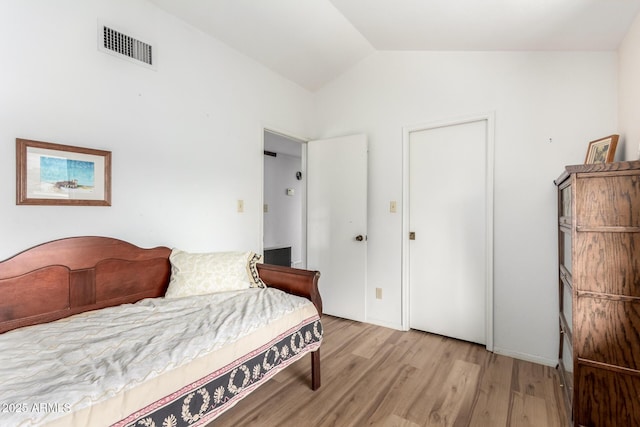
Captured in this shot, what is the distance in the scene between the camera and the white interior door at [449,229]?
8.05 ft

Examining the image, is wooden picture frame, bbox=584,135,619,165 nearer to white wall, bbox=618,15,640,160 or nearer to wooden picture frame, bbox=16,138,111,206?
white wall, bbox=618,15,640,160

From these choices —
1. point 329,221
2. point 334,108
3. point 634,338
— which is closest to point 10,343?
point 329,221

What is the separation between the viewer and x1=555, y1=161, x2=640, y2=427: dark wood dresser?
1296mm

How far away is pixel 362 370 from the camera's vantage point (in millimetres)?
2092

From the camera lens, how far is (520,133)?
2.23 m

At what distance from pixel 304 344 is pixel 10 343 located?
4.37 ft

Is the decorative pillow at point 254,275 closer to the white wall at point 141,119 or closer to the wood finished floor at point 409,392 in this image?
the white wall at point 141,119

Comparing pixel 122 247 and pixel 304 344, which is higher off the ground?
pixel 122 247

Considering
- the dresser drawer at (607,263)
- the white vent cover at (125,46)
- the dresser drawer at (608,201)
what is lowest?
the dresser drawer at (607,263)

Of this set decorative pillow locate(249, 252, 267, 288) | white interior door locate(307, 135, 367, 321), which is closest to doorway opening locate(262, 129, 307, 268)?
white interior door locate(307, 135, 367, 321)

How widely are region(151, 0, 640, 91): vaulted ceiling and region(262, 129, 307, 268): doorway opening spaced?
83.0 inches

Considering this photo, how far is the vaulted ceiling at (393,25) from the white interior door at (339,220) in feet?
2.95

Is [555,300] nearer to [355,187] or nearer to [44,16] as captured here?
[355,187]

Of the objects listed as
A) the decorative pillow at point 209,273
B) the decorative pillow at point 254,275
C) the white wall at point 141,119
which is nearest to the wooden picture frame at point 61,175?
the white wall at point 141,119
